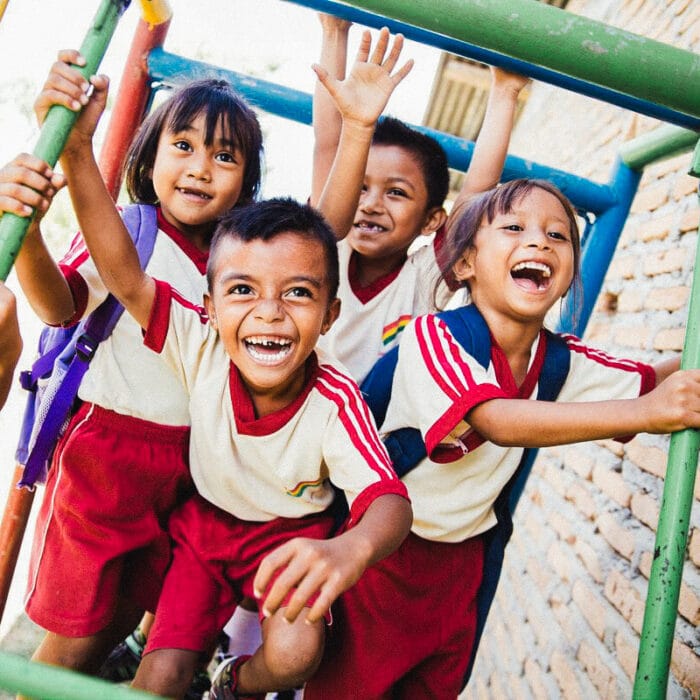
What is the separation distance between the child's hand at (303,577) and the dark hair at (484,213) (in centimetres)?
74

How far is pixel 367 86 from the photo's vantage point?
125 centimetres

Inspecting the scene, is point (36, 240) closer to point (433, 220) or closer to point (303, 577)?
point (303, 577)

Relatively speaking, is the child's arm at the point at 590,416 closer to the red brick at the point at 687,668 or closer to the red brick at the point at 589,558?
the red brick at the point at 687,668

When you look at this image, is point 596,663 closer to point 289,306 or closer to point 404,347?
point 404,347

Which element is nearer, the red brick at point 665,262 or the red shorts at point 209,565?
the red shorts at point 209,565

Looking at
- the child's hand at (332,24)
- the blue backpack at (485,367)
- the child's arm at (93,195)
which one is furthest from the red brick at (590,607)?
the child's hand at (332,24)

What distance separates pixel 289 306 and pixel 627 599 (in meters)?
1.29

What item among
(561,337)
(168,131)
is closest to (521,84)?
(561,337)

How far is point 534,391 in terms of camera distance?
1260 millimetres

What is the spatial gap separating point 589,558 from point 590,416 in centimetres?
135

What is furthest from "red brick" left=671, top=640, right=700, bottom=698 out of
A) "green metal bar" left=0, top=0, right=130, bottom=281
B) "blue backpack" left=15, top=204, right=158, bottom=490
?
"green metal bar" left=0, top=0, right=130, bottom=281

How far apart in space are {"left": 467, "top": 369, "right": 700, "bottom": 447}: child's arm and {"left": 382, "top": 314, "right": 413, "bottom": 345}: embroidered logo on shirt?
460mm

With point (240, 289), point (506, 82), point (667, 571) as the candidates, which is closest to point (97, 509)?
point (240, 289)

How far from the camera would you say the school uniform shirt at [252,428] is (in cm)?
117
